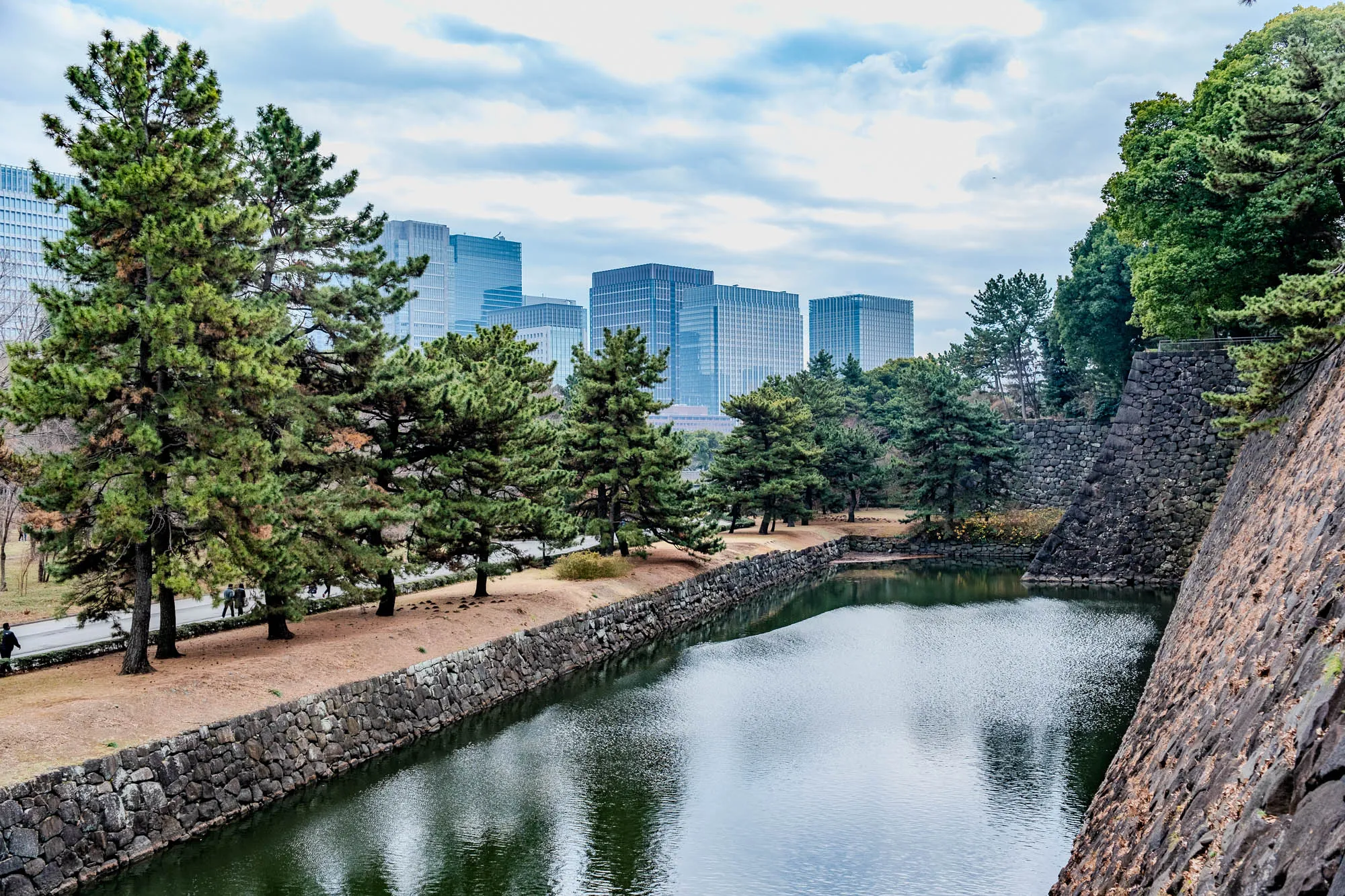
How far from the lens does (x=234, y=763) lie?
14.0 metres

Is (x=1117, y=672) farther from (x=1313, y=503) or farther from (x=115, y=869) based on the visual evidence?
(x=115, y=869)

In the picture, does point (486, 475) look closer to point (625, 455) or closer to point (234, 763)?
point (625, 455)

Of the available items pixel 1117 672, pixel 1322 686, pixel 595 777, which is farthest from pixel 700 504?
pixel 1322 686

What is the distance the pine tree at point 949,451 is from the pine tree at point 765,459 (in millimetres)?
3939

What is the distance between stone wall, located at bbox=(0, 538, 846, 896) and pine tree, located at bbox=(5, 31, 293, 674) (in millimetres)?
2605

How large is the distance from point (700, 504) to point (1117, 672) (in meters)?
14.6

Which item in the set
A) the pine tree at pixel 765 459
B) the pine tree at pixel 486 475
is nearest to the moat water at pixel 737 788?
the pine tree at pixel 486 475

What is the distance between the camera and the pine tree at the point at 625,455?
30.1 meters

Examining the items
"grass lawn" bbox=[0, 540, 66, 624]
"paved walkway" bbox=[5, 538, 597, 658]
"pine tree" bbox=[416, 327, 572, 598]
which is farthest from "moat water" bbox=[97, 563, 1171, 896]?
"grass lawn" bbox=[0, 540, 66, 624]

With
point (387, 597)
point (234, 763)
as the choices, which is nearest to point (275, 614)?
point (387, 597)

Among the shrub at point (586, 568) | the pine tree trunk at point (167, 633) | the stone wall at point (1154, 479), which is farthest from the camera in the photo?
the stone wall at point (1154, 479)

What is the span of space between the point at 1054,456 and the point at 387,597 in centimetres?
3028

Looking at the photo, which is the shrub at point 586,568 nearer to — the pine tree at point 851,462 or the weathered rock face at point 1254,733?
the weathered rock face at point 1254,733

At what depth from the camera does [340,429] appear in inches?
773
